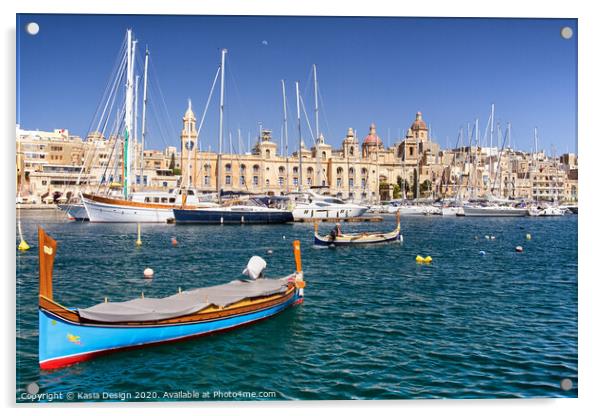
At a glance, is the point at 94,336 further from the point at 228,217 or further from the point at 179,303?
the point at 228,217

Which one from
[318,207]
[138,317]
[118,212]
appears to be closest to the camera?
[138,317]

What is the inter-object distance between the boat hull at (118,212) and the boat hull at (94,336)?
85.2 ft

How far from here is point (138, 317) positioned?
8938 millimetres

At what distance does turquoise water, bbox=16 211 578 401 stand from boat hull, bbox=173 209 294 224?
1544 centimetres

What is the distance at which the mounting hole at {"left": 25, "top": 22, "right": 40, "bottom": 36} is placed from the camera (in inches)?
310

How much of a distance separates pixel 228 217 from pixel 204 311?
88.3 ft

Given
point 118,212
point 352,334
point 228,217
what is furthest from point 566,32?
point 118,212

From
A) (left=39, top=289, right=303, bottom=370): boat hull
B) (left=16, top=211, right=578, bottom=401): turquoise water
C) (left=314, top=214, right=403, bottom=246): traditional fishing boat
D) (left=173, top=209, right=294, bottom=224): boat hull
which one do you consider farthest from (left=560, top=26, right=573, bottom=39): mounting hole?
(left=173, top=209, right=294, bottom=224): boat hull

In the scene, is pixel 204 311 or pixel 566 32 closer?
pixel 566 32

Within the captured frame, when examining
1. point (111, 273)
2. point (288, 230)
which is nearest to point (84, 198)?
point (288, 230)

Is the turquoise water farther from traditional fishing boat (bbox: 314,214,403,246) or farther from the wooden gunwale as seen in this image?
traditional fishing boat (bbox: 314,214,403,246)

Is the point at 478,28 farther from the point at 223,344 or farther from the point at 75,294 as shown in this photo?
the point at 75,294

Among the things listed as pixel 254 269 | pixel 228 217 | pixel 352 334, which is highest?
pixel 228 217

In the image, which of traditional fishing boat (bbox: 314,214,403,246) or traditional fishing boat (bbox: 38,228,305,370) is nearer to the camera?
traditional fishing boat (bbox: 38,228,305,370)
